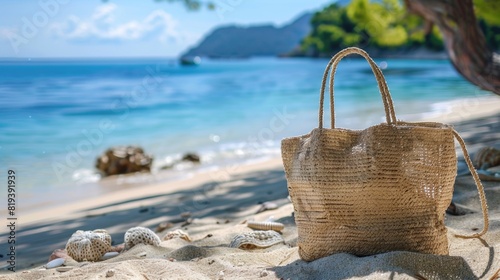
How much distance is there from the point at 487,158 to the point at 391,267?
8.68ft

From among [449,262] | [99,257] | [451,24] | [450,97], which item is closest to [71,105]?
[450,97]

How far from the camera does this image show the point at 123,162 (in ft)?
29.4

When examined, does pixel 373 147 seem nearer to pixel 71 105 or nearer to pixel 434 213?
pixel 434 213

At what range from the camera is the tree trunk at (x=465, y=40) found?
6.05 m

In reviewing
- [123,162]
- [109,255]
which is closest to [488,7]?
[123,162]

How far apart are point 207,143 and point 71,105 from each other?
11.6 m

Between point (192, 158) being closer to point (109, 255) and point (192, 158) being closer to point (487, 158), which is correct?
point (487, 158)

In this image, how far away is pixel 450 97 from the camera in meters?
20.0

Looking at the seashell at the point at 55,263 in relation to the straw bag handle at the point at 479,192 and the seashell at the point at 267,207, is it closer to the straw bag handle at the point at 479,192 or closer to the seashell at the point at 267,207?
the seashell at the point at 267,207

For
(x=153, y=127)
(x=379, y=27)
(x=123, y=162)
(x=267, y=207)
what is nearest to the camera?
(x=267, y=207)

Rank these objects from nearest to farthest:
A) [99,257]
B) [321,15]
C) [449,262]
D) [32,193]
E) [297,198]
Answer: [449,262]
[297,198]
[99,257]
[32,193]
[321,15]

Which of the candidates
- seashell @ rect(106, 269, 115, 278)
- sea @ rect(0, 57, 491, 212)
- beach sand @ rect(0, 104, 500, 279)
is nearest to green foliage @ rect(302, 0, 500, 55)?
sea @ rect(0, 57, 491, 212)

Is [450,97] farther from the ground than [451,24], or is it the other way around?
[451,24]

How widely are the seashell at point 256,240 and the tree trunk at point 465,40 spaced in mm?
3378
